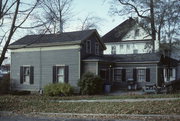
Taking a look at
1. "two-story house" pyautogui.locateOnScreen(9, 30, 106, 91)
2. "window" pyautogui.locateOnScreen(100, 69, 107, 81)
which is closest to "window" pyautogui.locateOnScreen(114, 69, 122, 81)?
"window" pyautogui.locateOnScreen(100, 69, 107, 81)

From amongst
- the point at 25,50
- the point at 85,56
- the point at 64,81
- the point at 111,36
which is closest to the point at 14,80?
the point at 25,50

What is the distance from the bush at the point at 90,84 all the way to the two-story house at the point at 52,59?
1.56m

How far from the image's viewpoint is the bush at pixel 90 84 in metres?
24.6

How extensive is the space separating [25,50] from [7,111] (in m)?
15.5

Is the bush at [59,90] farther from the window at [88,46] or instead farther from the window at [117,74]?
the window at [117,74]

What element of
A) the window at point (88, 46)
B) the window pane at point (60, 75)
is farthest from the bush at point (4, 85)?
the window at point (88, 46)

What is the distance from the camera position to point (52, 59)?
2809 centimetres

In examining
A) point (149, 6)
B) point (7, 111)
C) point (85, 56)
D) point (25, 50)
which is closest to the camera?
point (7, 111)

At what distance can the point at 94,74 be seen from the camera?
2577 centimetres

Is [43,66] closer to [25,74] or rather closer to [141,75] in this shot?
[25,74]

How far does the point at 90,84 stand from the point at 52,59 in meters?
5.67

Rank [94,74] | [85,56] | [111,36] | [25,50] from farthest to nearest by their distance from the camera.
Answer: [111,36] < [25,50] < [85,56] < [94,74]

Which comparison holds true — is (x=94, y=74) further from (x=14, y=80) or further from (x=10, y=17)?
(x=10, y=17)

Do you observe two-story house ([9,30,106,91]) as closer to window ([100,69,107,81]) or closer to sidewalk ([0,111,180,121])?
window ([100,69,107,81])
